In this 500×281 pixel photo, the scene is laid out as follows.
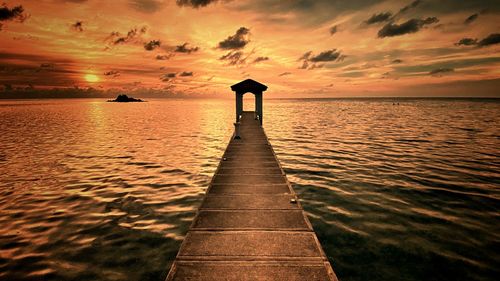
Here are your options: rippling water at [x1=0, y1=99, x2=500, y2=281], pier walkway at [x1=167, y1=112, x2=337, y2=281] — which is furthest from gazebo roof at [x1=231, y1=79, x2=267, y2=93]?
pier walkway at [x1=167, y1=112, x2=337, y2=281]

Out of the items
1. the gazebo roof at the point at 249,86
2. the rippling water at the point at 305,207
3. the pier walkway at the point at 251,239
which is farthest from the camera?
the gazebo roof at the point at 249,86

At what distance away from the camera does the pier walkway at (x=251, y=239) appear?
13.4ft

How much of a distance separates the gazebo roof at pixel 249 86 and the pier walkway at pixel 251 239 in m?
14.5

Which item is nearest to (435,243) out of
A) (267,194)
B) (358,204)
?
(358,204)

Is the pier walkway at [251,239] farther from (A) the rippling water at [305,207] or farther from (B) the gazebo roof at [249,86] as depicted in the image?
(B) the gazebo roof at [249,86]

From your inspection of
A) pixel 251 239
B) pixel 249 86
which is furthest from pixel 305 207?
pixel 249 86

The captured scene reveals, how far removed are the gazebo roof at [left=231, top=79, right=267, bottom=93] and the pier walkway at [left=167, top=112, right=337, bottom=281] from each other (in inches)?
572

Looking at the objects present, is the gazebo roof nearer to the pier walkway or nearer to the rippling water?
the rippling water

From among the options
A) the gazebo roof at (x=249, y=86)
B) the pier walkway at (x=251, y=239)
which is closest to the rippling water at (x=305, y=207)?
the pier walkway at (x=251, y=239)

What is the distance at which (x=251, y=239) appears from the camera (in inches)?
201

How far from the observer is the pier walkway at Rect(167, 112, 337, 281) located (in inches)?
160

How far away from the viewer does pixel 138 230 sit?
764cm

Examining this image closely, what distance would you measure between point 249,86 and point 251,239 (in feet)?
60.6

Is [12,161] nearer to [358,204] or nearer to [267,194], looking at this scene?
[267,194]
